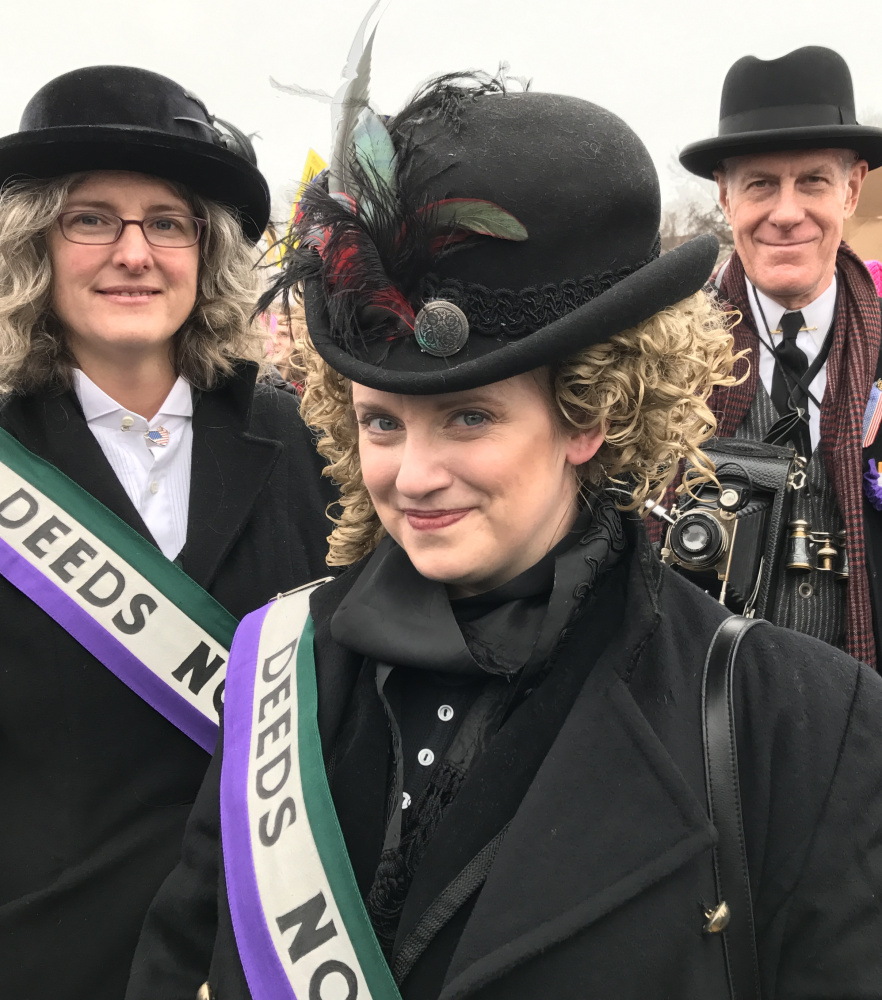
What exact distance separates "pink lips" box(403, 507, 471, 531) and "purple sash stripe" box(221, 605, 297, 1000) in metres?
0.55

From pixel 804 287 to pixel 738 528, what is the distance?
105 cm

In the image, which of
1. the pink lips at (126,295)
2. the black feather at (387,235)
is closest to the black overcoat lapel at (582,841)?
the black feather at (387,235)

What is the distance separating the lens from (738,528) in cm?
292

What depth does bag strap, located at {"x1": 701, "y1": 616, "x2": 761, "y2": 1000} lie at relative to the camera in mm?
1404

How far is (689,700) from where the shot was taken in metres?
1.54

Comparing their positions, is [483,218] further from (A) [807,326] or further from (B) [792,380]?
(A) [807,326]

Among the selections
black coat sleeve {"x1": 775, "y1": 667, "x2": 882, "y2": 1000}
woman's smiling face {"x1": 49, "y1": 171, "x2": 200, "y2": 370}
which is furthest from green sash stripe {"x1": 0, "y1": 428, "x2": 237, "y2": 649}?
black coat sleeve {"x1": 775, "y1": 667, "x2": 882, "y2": 1000}

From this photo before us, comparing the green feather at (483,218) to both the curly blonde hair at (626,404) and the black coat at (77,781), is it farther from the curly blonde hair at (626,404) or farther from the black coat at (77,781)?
the black coat at (77,781)

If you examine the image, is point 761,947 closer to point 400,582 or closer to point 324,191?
point 400,582

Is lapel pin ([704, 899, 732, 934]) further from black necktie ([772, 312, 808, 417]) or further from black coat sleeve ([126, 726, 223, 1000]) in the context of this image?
black necktie ([772, 312, 808, 417])

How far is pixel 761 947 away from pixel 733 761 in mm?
274

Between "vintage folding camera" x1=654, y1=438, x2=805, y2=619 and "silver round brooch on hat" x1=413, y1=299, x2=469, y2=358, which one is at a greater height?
"silver round brooch on hat" x1=413, y1=299, x2=469, y2=358

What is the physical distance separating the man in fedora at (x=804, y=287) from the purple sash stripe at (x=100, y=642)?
73.6 inches

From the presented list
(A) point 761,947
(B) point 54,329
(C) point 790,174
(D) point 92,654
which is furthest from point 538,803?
(C) point 790,174
